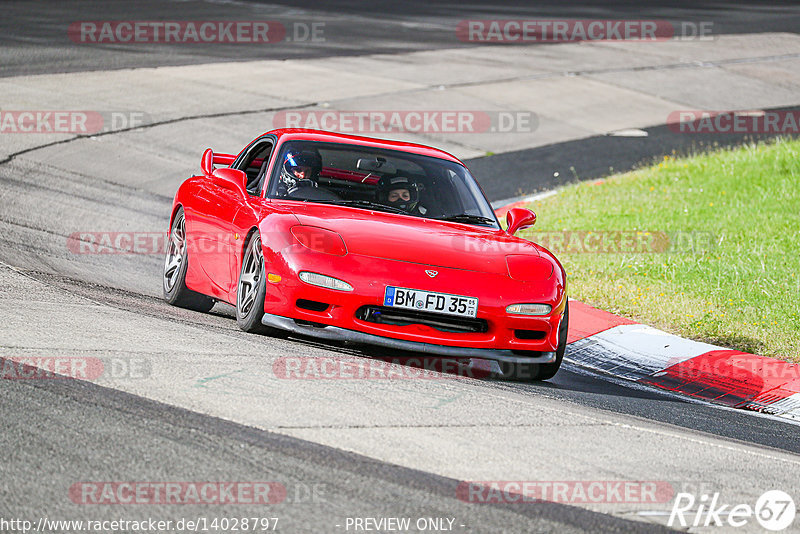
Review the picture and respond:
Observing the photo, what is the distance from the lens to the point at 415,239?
739cm

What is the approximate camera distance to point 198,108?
1862 centimetres

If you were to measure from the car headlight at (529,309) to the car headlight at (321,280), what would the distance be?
1077 millimetres

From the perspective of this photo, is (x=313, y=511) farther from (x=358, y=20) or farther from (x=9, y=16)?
(x=358, y=20)

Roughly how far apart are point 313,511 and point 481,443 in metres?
1.26

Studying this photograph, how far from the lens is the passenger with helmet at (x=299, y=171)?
8148 millimetres

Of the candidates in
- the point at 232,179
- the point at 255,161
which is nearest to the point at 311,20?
the point at 255,161

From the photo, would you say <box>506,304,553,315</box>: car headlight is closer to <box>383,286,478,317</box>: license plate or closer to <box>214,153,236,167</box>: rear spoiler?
<box>383,286,478,317</box>: license plate

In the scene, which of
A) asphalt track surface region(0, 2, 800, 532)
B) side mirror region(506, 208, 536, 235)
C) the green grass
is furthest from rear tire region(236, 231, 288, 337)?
the green grass

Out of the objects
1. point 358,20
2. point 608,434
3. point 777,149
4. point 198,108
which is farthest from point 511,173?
point 358,20

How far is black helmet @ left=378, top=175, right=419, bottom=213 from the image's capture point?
8.32m

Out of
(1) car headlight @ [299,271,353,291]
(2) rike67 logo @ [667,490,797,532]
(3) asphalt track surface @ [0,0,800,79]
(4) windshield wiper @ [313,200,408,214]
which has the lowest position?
(2) rike67 logo @ [667,490,797,532]

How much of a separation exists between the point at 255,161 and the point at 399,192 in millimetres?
1555

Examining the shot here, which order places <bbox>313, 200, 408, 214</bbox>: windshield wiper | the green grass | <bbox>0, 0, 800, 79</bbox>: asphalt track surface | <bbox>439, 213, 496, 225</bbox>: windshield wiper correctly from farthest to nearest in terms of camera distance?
<bbox>0, 0, 800, 79</bbox>: asphalt track surface → the green grass → <bbox>439, 213, 496, 225</bbox>: windshield wiper → <bbox>313, 200, 408, 214</bbox>: windshield wiper

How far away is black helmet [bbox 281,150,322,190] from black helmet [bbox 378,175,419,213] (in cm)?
50
